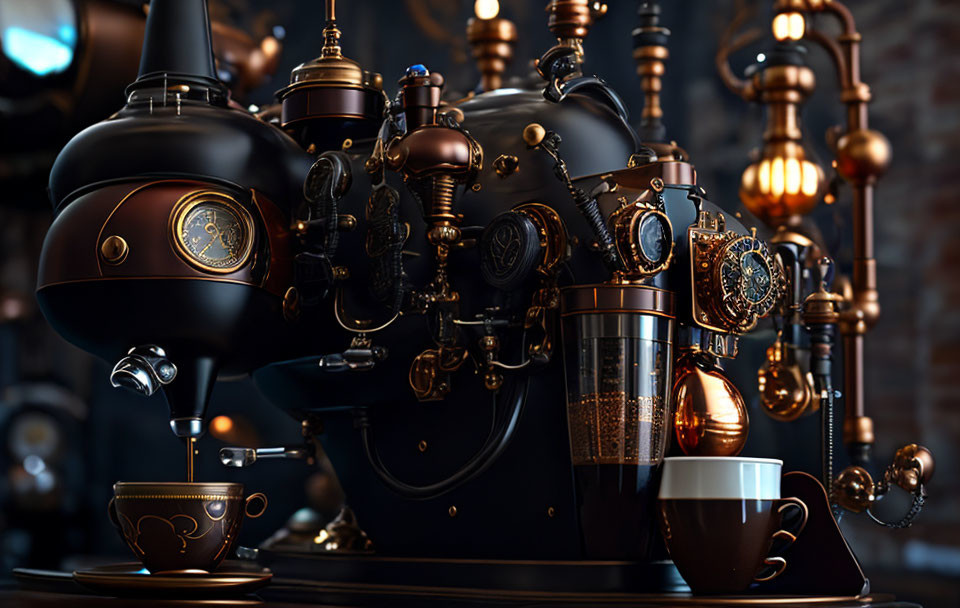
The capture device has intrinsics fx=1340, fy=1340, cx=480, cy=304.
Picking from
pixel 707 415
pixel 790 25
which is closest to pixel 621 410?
pixel 707 415

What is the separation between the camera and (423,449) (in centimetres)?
125

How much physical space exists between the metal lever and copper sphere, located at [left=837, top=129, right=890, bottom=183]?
3.27 ft

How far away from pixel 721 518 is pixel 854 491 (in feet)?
1.16

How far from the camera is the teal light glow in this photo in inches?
84.6

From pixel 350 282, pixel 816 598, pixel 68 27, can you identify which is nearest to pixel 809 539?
pixel 816 598

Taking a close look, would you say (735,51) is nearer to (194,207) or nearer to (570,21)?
(570,21)

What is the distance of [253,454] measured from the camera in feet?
4.09

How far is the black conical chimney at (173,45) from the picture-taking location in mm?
1280

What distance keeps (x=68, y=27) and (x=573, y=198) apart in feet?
4.39

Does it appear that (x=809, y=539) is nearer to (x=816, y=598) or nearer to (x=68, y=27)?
(x=816, y=598)

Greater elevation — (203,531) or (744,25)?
(744,25)

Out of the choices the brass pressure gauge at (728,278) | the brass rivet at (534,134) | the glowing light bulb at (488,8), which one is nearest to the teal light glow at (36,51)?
the glowing light bulb at (488,8)

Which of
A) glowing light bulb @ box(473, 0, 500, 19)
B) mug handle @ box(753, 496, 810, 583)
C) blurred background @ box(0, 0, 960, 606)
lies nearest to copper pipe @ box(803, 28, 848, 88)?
blurred background @ box(0, 0, 960, 606)

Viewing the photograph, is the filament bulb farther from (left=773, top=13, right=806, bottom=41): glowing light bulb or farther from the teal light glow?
the teal light glow
